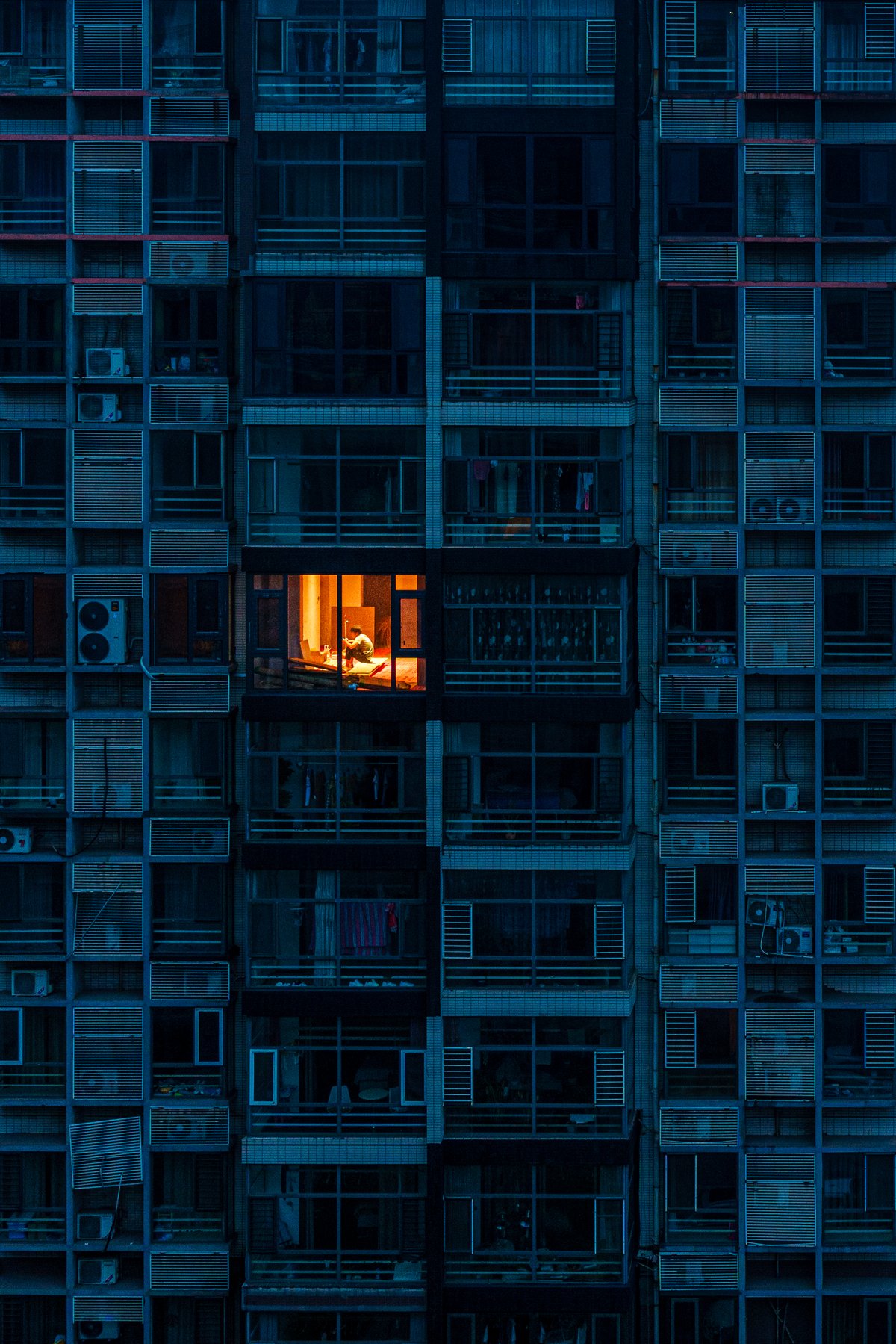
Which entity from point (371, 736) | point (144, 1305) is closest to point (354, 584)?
point (371, 736)

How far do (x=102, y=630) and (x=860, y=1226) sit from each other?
14832 millimetres

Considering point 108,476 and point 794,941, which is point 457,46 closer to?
point 108,476

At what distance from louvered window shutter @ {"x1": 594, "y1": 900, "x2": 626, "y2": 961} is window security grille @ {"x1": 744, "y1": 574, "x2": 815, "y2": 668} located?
4.27m

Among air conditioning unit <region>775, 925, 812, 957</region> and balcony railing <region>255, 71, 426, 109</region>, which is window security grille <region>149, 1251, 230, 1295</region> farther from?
balcony railing <region>255, 71, 426, 109</region>

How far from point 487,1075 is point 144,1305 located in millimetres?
6327

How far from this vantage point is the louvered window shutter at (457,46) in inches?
844

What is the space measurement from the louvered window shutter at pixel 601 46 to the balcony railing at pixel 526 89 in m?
0.12

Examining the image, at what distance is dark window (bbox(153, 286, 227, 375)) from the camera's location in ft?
71.8

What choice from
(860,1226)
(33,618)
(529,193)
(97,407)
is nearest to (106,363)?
(97,407)

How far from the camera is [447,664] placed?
2173 cm

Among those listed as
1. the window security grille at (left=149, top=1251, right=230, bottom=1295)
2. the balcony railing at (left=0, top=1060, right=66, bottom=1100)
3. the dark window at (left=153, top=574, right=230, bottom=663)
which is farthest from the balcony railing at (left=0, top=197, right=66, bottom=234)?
the window security grille at (left=149, top=1251, right=230, bottom=1295)

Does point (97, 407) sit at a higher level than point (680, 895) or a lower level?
higher

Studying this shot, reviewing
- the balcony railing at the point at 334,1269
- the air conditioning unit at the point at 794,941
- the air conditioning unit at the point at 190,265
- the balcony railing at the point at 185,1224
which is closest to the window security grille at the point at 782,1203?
the air conditioning unit at the point at 794,941

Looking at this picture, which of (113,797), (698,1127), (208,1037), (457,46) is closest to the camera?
(457,46)
